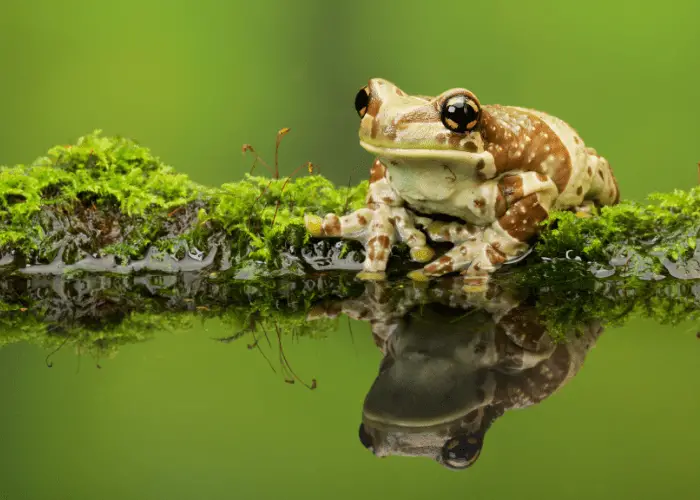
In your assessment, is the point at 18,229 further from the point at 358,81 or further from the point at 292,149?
the point at 358,81

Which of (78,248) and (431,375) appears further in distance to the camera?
(78,248)

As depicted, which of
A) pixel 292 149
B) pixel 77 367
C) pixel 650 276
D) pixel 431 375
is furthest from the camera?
pixel 292 149

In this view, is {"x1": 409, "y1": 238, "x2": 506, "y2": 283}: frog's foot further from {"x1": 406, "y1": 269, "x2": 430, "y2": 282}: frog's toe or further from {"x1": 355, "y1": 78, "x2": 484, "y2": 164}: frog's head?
{"x1": 355, "y1": 78, "x2": 484, "y2": 164}: frog's head

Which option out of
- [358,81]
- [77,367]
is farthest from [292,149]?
[77,367]

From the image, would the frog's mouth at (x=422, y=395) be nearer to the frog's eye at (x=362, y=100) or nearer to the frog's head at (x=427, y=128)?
the frog's head at (x=427, y=128)

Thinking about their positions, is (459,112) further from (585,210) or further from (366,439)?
(366,439)

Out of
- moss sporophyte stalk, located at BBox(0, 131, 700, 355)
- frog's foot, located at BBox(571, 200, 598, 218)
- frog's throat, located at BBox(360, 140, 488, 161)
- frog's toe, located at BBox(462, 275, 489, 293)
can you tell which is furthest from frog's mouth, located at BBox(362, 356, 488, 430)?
frog's foot, located at BBox(571, 200, 598, 218)

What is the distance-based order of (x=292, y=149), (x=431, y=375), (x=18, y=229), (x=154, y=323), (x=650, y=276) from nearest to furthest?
(x=431, y=375) < (x=154, y=323) < (x=650, y=276) < (x=18, y=229) < (x=292, y=149)

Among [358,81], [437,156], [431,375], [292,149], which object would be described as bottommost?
[292,149]
